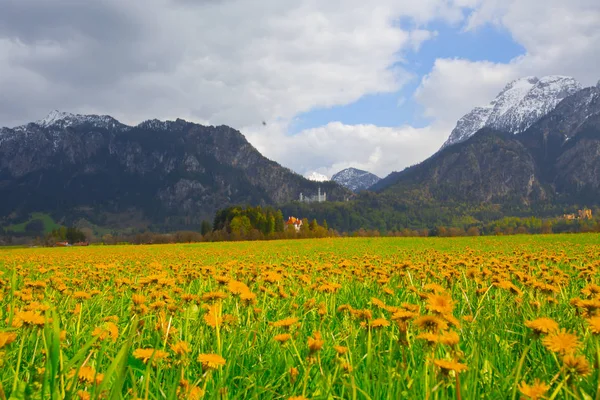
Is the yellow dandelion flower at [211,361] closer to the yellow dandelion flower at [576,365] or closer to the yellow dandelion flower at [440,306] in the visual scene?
the yellow dandelion flower at [440,306]

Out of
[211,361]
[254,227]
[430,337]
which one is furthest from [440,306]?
[254,227]

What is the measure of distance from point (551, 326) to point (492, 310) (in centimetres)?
259

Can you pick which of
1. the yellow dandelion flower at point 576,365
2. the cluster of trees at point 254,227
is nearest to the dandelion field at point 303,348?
the yellow dandelion flower at point 576,365

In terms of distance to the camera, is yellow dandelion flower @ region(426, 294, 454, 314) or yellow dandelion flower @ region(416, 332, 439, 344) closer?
yellow dandelion flower @ region(416, 332, 439, 344)

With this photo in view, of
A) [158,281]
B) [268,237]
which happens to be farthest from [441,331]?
[268,237]

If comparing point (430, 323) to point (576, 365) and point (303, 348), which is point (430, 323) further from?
point (303, 348)

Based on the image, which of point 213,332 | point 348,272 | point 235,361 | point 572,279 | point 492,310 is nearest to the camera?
point 235,361

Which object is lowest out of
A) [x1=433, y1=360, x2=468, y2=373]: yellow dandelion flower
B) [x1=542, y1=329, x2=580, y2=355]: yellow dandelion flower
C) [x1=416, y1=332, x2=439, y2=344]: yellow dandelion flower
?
[x1=433, y1=360, x2=468, y2=373]: yellow dandelion flower

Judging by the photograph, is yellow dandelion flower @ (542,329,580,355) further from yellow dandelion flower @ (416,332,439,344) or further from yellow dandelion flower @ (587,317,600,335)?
yellow dandelion flower @ (416,332,439,344)

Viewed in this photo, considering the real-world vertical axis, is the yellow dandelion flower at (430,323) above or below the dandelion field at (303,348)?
above

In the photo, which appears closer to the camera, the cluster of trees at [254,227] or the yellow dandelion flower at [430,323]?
the yellow dandelion flower at [430,323]

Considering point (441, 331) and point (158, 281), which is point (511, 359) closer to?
point (441, 331)

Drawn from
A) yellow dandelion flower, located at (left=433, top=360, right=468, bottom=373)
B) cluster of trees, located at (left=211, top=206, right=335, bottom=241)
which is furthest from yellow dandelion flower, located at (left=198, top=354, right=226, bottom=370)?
cluster of trees, located at (left=211, top=206, right=335, bottom=241)

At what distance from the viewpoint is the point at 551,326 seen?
1.60 m
